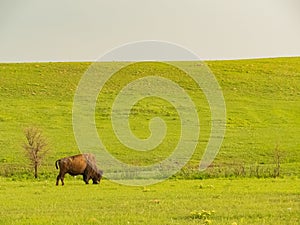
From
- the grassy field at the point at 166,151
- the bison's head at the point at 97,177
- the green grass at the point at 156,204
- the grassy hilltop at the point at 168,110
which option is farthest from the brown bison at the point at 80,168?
the grassy hilltop at the point at 168,110

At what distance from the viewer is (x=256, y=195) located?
2100cm

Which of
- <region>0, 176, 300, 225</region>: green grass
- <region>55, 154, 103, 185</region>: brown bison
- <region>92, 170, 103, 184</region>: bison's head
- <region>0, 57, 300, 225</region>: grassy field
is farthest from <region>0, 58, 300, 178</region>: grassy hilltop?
<region>0, 176, 300, 225</region>: green grass

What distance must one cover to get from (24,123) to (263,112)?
22990 mm

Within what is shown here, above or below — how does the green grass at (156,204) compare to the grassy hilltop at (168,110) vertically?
below

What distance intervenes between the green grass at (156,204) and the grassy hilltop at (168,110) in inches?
392

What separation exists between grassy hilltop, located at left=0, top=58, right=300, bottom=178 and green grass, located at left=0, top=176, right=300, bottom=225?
9.97 meters

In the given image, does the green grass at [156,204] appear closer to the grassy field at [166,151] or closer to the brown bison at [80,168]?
the grassy field at [166,151]

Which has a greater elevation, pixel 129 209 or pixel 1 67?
pixel 1 67

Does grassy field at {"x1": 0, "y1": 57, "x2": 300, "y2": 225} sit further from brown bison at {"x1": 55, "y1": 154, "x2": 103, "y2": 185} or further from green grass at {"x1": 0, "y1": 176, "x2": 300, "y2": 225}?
brown bison at {"x1": 55, "y1": 154, "x2": 103, "y2": 185}

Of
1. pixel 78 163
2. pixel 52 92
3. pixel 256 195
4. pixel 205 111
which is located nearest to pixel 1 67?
pixel 52 92

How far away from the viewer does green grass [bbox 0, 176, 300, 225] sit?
14539mm

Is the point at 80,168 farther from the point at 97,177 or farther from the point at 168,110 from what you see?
the point at 168,110

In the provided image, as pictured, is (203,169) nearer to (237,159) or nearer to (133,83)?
(237,159)

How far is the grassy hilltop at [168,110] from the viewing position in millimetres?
43156
